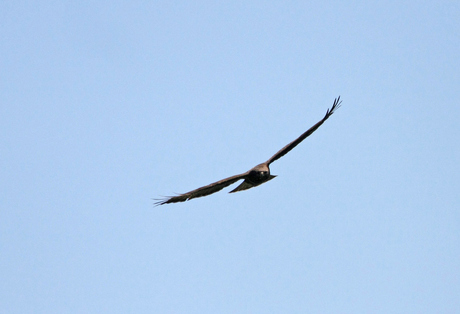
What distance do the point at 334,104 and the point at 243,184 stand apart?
428 cm

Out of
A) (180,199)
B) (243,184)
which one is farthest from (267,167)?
(180,199)

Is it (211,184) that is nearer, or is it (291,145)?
(211,184)

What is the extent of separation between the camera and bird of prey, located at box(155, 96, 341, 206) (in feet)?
83.9

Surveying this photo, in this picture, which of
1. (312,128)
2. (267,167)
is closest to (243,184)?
(267,167)

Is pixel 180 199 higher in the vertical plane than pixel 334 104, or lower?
lower

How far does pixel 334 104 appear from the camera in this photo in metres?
27.2

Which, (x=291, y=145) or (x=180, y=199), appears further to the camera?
(x=291, y=145)

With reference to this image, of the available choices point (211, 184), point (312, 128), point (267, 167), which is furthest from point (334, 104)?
point (211, 184)

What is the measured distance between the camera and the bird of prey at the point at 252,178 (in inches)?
1006

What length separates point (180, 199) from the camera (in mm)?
25625

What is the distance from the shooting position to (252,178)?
85.9 feet

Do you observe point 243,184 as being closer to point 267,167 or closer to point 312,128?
point 267,167

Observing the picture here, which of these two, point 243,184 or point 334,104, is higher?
point 334,104

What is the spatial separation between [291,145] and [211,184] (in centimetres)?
363
